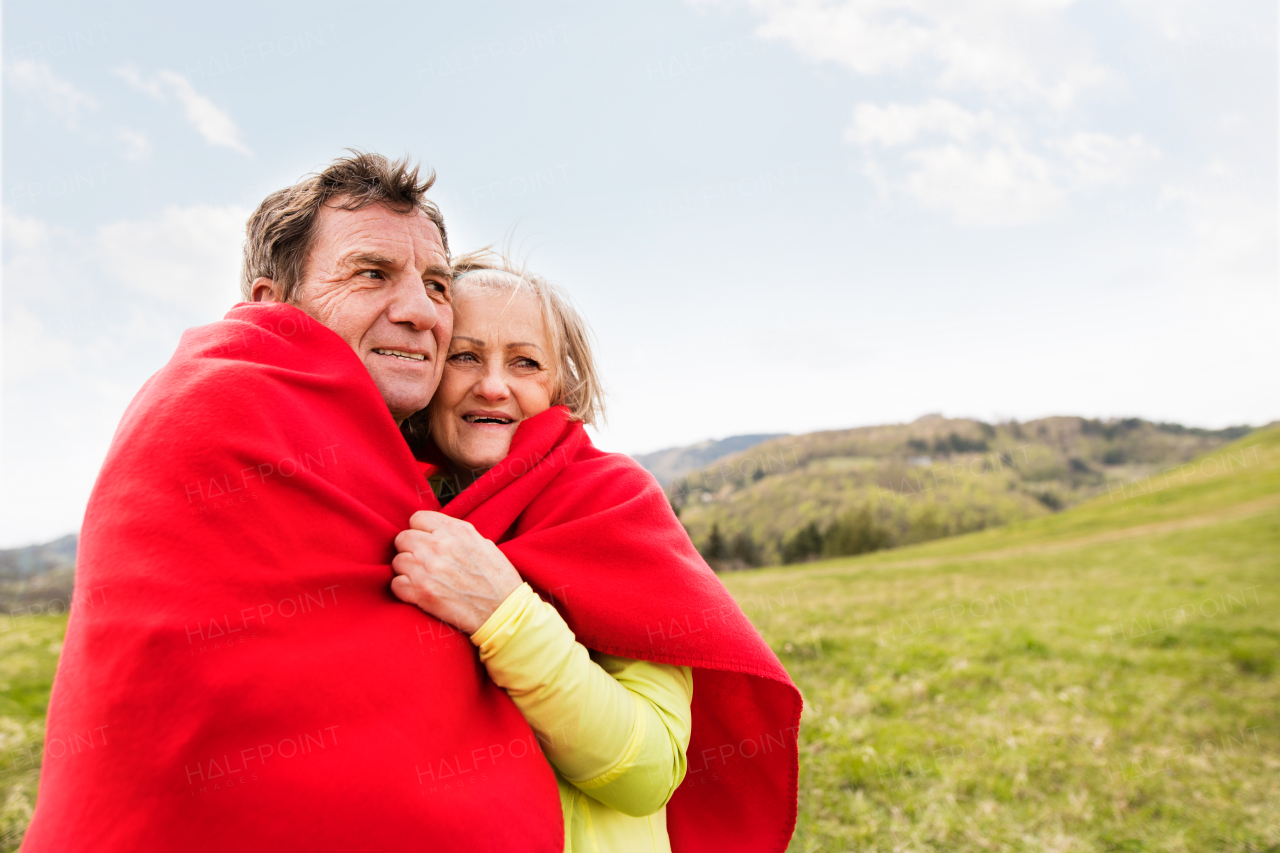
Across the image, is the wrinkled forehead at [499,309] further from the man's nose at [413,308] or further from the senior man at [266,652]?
the senior man at [266,652]

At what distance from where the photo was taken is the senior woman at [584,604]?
1.82 m

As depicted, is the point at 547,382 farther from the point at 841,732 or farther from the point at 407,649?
the point at 841,732

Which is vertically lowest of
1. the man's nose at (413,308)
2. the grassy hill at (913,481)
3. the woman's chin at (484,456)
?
the grassy hill at (913,481)

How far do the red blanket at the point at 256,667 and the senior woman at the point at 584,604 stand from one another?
0.15 meters

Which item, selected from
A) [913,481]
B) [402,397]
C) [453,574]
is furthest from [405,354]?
[913,481]

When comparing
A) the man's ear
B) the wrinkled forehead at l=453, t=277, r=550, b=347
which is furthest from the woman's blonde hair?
the man's ear

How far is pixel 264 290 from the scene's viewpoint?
7.95ft

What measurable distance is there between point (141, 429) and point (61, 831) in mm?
882

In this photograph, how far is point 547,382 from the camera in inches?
98.6

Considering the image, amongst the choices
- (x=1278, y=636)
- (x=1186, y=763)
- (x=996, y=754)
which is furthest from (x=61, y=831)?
(x=1278, y=636)

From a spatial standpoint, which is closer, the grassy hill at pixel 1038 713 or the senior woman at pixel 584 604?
the senior woman at pixel 584 604

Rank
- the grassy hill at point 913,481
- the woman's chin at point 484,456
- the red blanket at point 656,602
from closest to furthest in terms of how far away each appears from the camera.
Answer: the red blanket at point 656,602 → the woman's chin at point 484,456 → the grassy hill at point 913,481

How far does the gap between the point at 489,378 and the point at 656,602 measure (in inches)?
38.4

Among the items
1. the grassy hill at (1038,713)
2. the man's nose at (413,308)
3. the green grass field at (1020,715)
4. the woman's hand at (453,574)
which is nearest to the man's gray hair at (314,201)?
the man's nose at (413,308)
